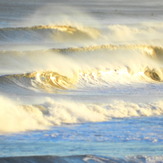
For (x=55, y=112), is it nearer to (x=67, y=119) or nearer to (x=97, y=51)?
(x=67, y=119)

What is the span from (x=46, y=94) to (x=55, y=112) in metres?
3.18

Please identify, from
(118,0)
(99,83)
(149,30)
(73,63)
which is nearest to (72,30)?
(149,30)

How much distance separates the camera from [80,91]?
20.0 m

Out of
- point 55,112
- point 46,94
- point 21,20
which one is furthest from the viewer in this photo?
point 21,20

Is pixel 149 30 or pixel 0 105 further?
pixel 149 30

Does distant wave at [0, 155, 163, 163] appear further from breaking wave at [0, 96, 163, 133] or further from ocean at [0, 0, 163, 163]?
breaking wave at [0, 96, 163, 133]

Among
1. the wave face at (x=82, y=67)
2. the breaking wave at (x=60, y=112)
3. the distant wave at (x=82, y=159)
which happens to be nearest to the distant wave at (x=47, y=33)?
the wave face at (x=82, y=67)

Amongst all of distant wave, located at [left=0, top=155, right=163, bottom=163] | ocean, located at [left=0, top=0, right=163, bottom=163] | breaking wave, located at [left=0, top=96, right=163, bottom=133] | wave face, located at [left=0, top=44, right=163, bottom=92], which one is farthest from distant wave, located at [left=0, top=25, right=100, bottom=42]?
distant wave, located at [left=0, top=155, right=163, bottom=163]

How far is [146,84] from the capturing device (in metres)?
22.1

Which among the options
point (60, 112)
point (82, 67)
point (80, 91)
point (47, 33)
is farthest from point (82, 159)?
point (47, 33)

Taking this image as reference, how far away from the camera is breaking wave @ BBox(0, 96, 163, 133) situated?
1456 cm

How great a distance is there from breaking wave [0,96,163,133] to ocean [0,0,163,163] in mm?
19

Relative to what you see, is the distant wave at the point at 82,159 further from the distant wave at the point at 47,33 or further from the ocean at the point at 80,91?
the distant wave at the point at 47,33

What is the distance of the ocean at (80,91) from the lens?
12.7 meters
